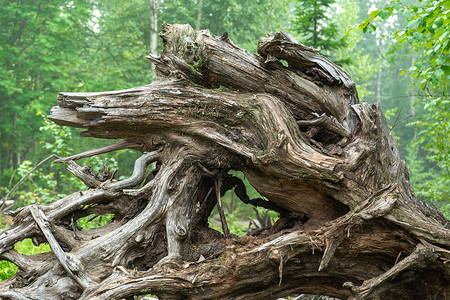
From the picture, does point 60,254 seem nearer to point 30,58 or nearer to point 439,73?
point 439,73

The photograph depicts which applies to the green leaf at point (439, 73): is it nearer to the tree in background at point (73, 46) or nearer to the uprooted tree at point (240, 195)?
the uprooted tree at point (240, 195)

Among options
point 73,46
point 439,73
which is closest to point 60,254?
point 439,73

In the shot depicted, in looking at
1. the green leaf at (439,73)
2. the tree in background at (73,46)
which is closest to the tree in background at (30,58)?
the tree in background at (73,46)

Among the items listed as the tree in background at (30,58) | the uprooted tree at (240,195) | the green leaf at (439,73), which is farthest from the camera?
the tree in background at (30,58)

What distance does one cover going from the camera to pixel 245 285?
3824 mm

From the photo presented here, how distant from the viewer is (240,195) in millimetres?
5059

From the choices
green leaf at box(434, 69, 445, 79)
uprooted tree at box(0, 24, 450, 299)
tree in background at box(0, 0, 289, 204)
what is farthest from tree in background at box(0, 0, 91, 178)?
green leaf at box(434, 69, 445, 79)

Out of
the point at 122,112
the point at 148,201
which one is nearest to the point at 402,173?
the point at 148,201

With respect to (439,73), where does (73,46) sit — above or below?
above

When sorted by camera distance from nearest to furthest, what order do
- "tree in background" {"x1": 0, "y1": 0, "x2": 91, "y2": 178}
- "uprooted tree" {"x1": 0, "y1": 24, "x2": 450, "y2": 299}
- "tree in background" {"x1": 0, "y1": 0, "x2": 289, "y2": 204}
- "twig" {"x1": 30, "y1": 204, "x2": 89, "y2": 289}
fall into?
"uprooted tree" {"x1": 0, "y1": 24, "x2": 450, "y2": 299} < "twig" {"x1": 30, "y1": 204, "x2": 89, "y2": 289} < "tree in background" {"x1": 0, "y1": 0, "x2": 91, "y2": 178} < "tree in background" {"x1": 0, "y1": 0, "x2": 289, "y2": 204}

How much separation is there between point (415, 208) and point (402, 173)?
1.79 ft

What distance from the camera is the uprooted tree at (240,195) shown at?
148 inches

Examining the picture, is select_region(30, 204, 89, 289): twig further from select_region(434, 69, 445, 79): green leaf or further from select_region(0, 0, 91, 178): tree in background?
select_region(0, 0, 91, 178): tree in background

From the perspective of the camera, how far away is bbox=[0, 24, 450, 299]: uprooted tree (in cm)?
376
